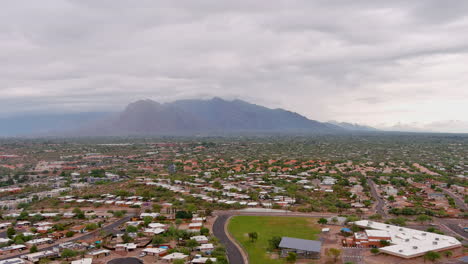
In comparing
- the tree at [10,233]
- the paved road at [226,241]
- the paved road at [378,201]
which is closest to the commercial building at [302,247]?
the paved road at [226,241]

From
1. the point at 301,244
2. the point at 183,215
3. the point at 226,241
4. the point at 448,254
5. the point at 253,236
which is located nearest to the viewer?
the point at 448,254

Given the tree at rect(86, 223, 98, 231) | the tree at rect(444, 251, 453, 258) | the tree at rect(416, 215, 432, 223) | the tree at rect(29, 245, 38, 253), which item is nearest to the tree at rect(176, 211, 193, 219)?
the tree at rect(86, 223, 98, 231)

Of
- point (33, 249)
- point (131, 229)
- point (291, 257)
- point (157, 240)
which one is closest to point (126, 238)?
point (131, 229)

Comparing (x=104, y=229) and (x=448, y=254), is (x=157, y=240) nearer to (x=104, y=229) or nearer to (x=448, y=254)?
(x=104, y=229)

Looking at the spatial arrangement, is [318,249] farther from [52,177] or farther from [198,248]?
[52,177]

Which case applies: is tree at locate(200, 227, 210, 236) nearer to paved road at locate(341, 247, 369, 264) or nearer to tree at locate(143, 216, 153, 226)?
tree at locate(143, 216, 153, 226)

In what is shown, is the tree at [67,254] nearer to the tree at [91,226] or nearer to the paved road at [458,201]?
the tree at [91,226]
